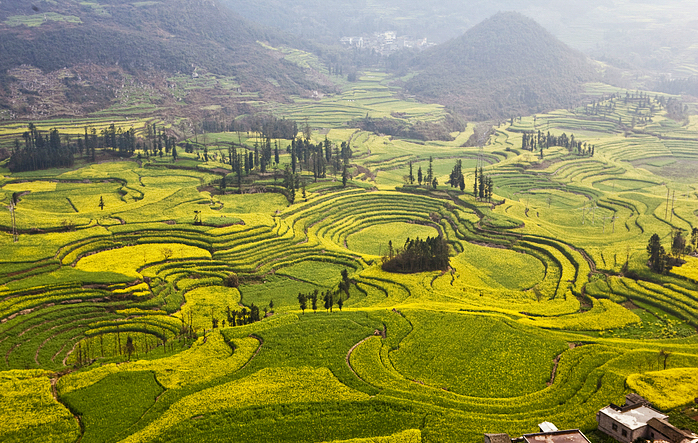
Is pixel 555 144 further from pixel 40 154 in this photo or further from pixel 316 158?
pixel 40 154

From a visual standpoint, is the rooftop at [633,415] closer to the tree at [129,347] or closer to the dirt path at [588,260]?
the dirt path at [588,260]

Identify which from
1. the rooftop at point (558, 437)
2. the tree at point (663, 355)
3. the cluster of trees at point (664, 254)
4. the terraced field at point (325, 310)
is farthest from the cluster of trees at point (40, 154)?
the tree at point (663, 355)

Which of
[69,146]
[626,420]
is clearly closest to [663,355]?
[626,420]

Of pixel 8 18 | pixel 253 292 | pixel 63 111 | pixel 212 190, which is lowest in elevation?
pixel 253 292

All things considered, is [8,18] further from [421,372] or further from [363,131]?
[421,372]

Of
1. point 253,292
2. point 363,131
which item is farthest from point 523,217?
point 363,131

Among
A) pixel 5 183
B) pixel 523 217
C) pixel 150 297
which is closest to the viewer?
pixel 150 297
